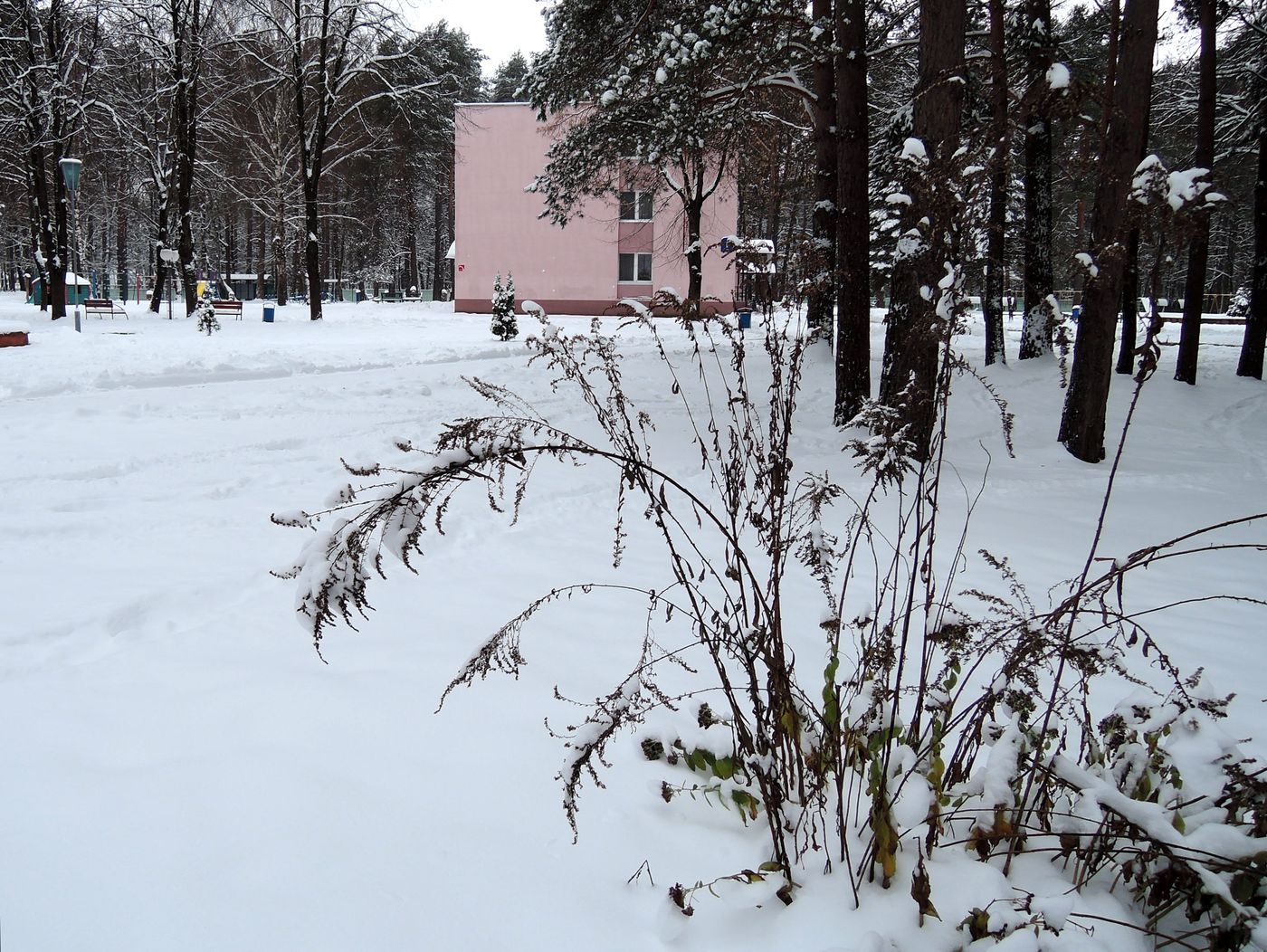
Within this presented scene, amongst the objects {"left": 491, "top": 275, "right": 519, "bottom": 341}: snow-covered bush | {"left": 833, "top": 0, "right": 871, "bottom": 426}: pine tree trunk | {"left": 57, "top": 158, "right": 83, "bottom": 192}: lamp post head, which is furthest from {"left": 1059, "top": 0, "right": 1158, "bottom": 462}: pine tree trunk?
{"left": 57, "top": 158, "right": 83, "bottom": 192}: lamp post head

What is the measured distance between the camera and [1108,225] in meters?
7.11

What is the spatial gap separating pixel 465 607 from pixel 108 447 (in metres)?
4.51

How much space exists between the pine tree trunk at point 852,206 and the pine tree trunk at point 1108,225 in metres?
2.05

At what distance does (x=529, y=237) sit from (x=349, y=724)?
104 feet

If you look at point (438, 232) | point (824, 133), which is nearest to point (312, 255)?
point (824, 133)

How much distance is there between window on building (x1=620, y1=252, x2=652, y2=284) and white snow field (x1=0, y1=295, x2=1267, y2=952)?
1070 inches

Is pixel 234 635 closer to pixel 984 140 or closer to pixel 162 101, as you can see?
pixel 984 140

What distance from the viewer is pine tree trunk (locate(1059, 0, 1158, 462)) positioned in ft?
24.2

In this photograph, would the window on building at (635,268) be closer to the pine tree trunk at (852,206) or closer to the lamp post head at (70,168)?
the lamp post head at (70,168)

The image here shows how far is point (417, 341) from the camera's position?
17.5 metres

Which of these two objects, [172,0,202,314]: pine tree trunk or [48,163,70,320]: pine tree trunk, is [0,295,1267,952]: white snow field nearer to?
[172,0,202,314]: pine tree trunk

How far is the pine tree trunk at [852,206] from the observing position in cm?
878

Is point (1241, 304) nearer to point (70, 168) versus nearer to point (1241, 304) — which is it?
point (1241, 304)

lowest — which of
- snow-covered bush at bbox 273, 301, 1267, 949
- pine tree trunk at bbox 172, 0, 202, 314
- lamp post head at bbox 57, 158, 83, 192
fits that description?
snow-covered bush at bbox 273, 301, 1267, 949
